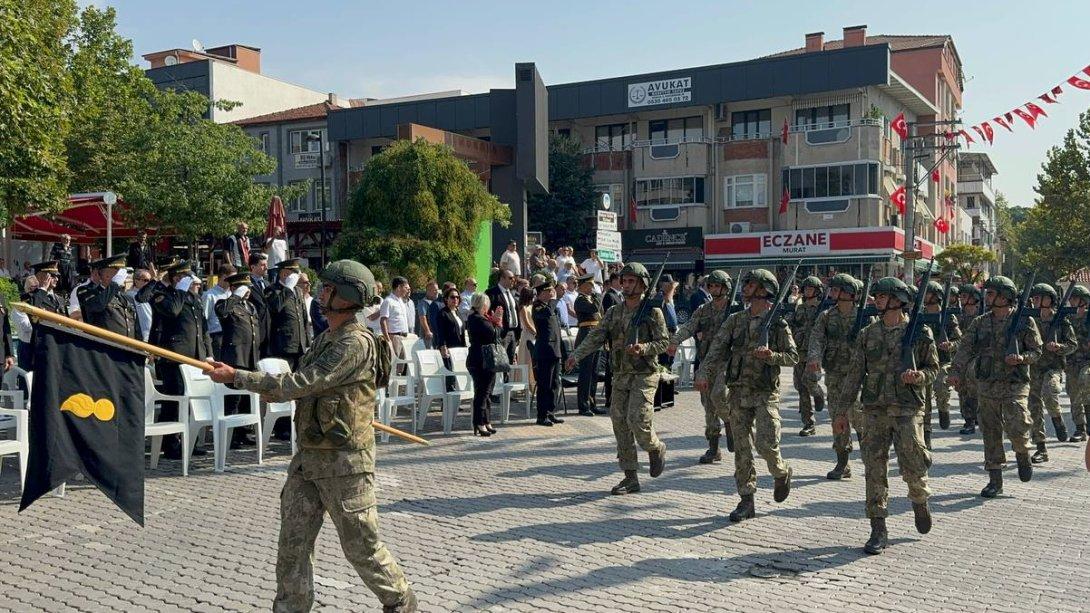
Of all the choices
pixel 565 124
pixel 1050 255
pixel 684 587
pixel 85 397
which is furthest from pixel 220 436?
pixel 565 124

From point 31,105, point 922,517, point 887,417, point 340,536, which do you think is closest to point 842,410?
point 887,417

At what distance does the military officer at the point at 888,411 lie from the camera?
7.08 metres

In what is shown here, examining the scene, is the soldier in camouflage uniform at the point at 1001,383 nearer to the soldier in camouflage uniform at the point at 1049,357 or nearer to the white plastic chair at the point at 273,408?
the soldier in camouflage uniform at the point at 1049,357

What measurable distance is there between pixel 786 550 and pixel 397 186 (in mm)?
17250

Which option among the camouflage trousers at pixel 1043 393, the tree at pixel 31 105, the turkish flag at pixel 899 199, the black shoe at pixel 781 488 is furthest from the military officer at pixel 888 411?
the turkish flag at pixel 899 199

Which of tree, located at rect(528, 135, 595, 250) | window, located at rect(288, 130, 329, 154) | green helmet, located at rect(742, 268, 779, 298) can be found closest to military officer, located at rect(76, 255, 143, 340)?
green helmet, located at rect(742, 268, 779, 298)

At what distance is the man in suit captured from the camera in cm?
1298

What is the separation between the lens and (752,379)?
815cm

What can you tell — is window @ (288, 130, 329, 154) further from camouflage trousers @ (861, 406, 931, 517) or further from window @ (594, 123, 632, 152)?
camouflage trousers @ (861, 406, 931, 517)

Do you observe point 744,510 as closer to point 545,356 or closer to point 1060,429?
point 545,356

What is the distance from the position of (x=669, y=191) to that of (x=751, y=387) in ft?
129

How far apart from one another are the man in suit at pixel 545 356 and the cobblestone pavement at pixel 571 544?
2.68 meters

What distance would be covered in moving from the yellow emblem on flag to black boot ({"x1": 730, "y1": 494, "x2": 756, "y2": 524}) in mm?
4798

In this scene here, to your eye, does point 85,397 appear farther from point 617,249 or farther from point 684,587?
point 617,249
